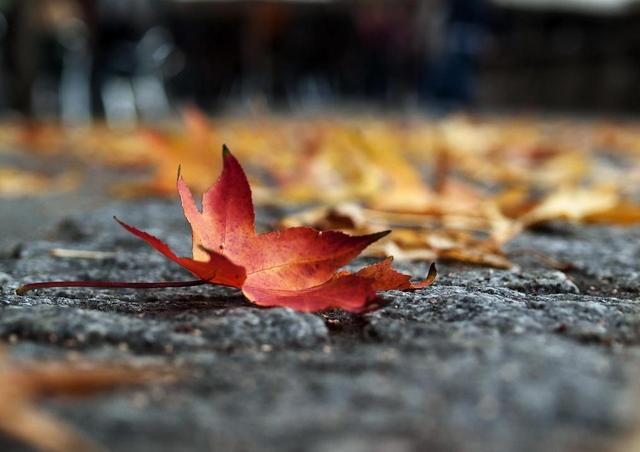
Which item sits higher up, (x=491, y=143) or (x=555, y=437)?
(x=555, y=437)

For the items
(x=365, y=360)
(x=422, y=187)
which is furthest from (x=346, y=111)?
(x=365, y=360)

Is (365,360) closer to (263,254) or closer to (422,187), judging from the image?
(263,254)

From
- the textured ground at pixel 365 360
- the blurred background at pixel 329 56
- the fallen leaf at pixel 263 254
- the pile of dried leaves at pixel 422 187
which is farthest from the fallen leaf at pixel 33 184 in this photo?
the blurred background at pixel 329 56

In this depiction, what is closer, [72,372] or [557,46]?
[72,372]

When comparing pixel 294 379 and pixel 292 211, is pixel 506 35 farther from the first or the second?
pixel 294 379

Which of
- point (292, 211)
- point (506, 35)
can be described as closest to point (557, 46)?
point (506, 35)

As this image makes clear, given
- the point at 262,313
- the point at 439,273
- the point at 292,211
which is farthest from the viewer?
the point at 292,211

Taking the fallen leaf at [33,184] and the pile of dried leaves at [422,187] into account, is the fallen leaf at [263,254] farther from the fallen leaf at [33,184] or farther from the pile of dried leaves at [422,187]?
the fallen leaf at [33,184]
